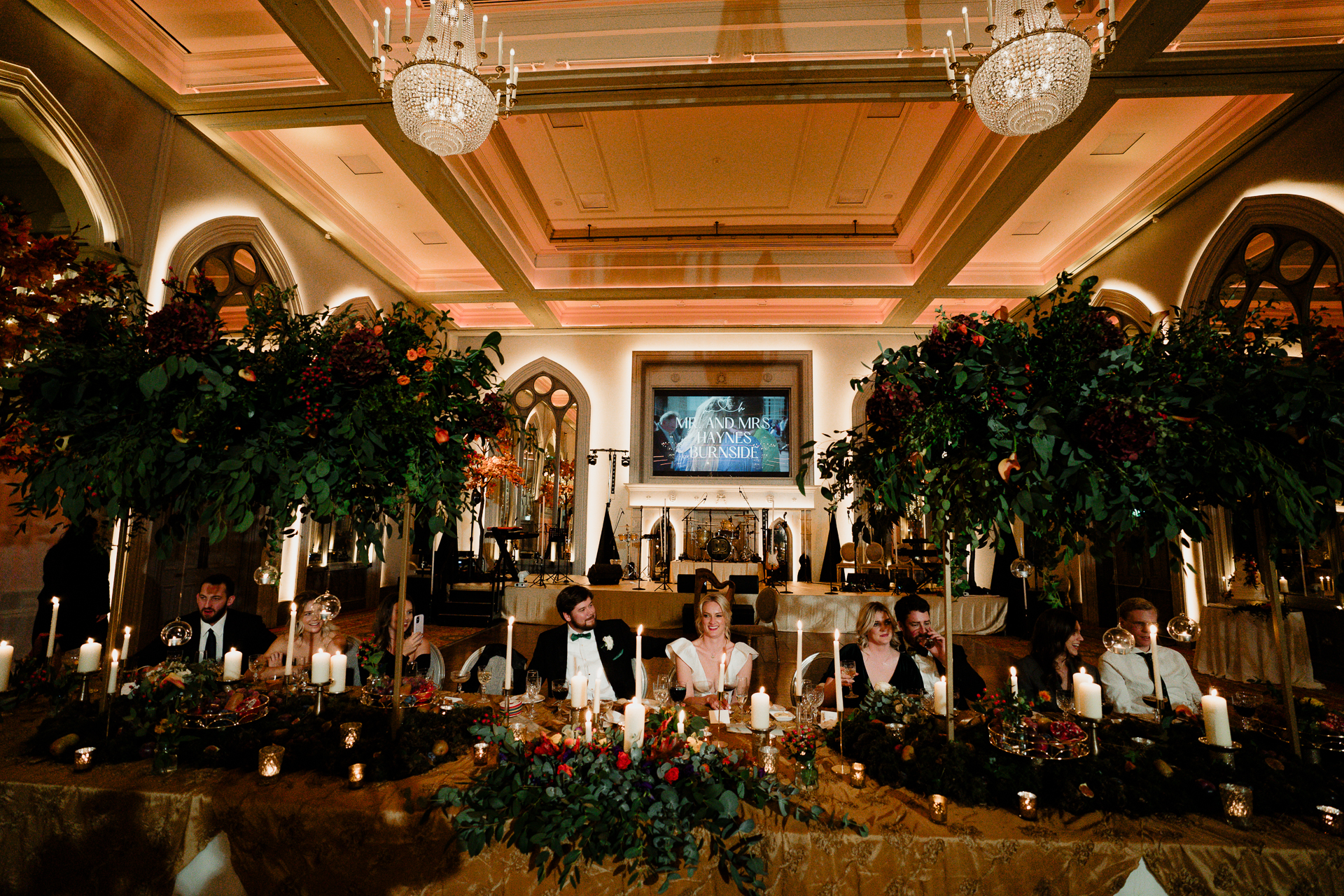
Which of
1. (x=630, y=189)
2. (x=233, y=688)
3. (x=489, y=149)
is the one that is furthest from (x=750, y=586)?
(x=233, y=688)

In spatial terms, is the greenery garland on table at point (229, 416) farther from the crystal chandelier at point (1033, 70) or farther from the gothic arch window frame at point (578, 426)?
the gothic arch window frame at point (578, 426)

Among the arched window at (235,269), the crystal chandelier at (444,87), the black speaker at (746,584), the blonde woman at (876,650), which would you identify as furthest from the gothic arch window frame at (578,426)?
the blonde woman at (876,650)

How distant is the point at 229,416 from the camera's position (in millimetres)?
1735

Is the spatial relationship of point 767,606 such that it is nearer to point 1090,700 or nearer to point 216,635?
point 216,635

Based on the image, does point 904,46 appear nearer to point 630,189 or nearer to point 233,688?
point 630,189

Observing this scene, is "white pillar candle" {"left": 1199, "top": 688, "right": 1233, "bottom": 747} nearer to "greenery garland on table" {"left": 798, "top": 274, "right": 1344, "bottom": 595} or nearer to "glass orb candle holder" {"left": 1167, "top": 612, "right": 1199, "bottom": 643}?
"glass orb candle holder" {"left": 1167, "top": 612, "right": 1199, "bottom": 643}

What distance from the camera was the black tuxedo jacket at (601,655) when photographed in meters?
3.18

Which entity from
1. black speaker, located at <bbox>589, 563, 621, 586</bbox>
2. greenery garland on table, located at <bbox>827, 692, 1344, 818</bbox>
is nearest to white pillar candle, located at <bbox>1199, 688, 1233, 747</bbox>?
greenery garland on table, located at <bbox>827, 692, 1344, 818</bbox>

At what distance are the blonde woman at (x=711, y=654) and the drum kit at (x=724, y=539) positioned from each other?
6.98 m

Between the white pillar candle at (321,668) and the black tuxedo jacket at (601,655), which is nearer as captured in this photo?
Answer: the white pillar candle at (321,668)

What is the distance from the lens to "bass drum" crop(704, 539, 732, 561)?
33.7 ft

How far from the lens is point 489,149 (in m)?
6.85

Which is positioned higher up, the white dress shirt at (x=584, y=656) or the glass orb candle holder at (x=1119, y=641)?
the glass orb candle holder at (x=1119, y=641)

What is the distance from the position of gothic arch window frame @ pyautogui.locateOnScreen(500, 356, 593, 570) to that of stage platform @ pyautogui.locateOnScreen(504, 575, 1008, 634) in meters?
2.52
